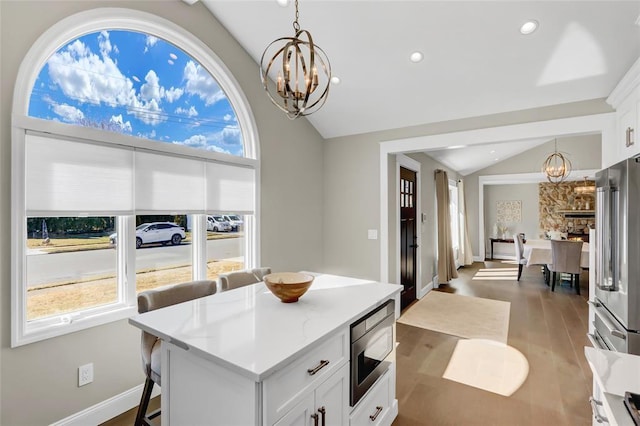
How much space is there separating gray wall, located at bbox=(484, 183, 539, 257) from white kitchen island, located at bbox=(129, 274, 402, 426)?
9.01m

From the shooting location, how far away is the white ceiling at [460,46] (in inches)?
89.0

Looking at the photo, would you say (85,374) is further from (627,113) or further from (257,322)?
(627,113)

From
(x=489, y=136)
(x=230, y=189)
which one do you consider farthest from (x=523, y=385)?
(x=230, y=189)

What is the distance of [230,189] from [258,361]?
2.24 meters

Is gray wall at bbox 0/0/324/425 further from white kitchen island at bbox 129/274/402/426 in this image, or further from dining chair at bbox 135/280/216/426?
white kitchen island at bbox 129/274/402/426

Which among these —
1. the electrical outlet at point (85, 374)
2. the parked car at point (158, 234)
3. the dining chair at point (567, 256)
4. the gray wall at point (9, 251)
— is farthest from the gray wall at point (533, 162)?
the electrical outlet at point (85, 374)

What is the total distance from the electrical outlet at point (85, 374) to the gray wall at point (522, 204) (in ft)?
32.4

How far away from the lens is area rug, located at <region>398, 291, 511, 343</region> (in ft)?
12.2

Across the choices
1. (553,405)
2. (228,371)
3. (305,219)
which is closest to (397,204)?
(305,219)

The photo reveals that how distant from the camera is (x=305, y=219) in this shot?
4043 millimetres

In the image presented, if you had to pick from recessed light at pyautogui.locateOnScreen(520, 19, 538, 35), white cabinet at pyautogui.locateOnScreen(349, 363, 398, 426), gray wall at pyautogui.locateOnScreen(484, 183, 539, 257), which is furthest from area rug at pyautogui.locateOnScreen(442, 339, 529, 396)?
gray wall at pyautogui.locateOnScreen(484, 183, 539, 257)

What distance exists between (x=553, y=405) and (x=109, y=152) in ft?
12.4

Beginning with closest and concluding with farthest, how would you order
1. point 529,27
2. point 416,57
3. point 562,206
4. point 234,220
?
point 529,27 → point 416,57 → point 234,220 → point 562,206

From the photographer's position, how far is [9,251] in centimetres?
179
